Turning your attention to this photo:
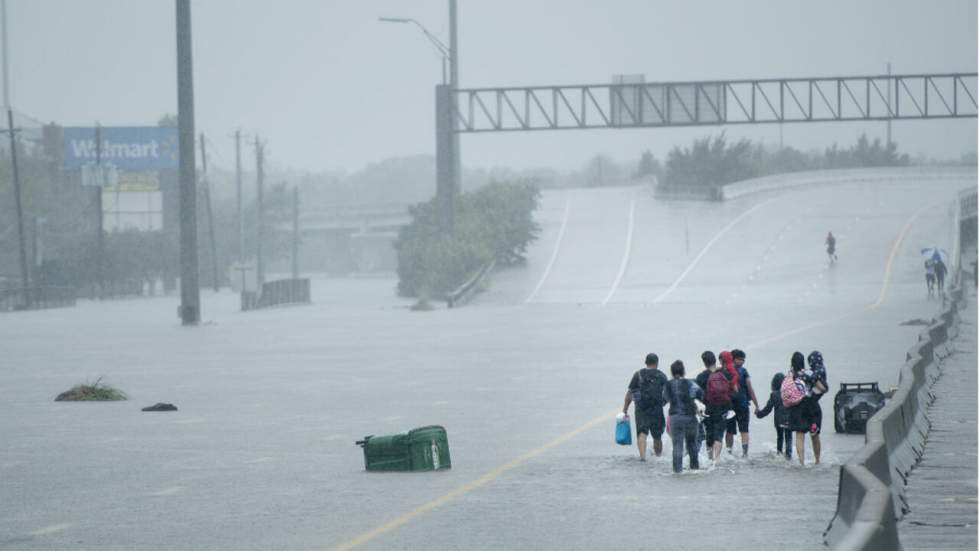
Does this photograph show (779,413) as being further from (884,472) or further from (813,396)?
(884,472)

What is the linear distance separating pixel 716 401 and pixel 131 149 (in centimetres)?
11121

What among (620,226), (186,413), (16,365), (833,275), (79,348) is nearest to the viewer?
(186,413)

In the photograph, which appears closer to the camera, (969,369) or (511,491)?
(511,491)

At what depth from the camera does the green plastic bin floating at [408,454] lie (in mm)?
18719

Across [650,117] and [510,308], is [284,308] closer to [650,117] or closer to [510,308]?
[510,308]

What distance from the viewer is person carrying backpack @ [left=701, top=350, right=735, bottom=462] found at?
18484mm

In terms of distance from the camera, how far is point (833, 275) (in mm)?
79812

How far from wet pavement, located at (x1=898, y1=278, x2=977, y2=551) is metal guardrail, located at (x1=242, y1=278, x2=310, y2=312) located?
51.0 m

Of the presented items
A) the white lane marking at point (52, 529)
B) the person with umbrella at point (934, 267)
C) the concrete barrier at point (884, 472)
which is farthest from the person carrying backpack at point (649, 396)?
the person with umbrella at point (934, 267)

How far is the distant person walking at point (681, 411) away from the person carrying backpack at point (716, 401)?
366 mm

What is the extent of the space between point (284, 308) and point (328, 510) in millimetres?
65703

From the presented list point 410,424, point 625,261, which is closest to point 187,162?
point 625,261

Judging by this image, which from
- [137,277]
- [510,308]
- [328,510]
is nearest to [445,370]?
[328,510]

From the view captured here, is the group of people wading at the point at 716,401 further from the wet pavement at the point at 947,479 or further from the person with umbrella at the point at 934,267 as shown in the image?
the person with umbrella at the point at 934,267
